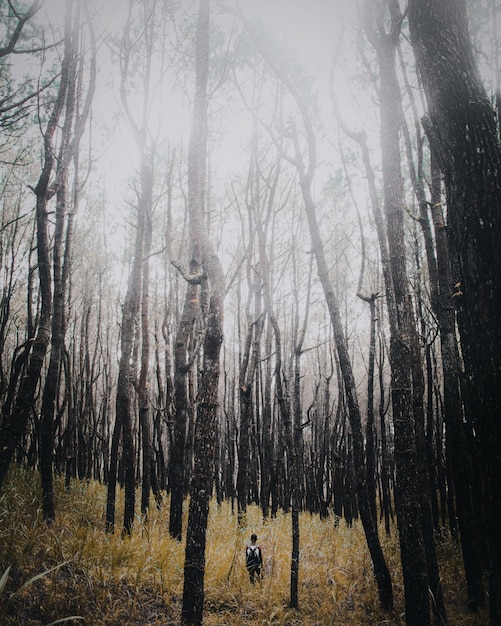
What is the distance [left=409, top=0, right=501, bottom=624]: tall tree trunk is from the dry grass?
253 centimetres

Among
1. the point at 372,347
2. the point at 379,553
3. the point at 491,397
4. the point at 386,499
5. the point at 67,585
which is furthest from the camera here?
the point at 386,499

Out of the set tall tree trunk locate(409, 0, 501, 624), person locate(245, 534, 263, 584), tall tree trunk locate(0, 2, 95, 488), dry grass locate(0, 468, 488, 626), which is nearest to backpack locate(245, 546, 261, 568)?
person locate(245, 534, 263, 584)

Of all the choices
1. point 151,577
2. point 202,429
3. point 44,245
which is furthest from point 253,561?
point 44,245

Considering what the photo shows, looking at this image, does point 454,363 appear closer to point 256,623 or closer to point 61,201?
point 256,623

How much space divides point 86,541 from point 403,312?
4.36 metres

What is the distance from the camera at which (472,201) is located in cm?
205

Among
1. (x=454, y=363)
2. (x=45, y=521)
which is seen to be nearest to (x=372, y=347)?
(x=454, y=363)

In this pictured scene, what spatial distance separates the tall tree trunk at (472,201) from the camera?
1827mm

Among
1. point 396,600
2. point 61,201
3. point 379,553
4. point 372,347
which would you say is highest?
point 61,201

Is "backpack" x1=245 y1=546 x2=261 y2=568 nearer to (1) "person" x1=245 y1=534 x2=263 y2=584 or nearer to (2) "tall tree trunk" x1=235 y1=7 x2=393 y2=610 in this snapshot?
(1) "person" x1=245 y1=534 x2=263 y2=584

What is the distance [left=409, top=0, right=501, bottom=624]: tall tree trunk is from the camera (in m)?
1.83

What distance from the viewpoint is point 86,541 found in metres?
4.07

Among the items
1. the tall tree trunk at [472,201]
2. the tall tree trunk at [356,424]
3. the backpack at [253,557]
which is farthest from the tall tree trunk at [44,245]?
the tall tree trunk at [472,201]

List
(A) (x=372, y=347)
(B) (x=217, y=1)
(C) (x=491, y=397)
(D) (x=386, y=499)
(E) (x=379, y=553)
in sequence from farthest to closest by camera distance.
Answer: (D) (x=386, y=499)
(A) (x=372, y=347)
(B) (x=217, y=1)
(E) (x=379, y=553)
(C) (x=491, y=397)
